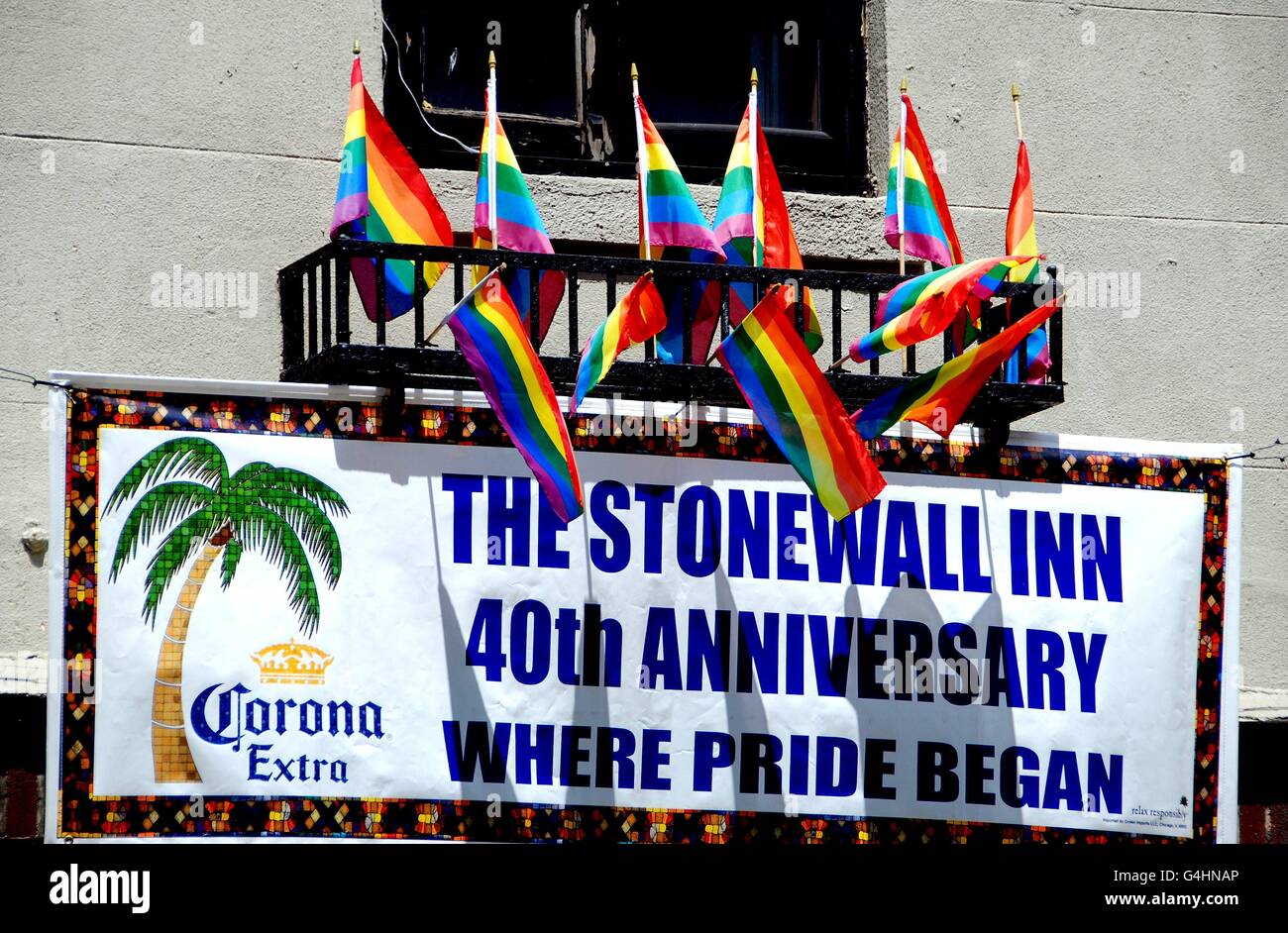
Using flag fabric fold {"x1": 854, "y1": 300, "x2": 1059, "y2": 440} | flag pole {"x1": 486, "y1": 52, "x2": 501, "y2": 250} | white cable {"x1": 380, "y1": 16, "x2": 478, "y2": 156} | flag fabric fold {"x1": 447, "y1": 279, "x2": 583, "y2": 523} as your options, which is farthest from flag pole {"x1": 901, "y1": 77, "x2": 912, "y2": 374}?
white cable {"x1": 380, "y1": 16, "x2": 478, "y2": 156}

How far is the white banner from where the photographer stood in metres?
8.04

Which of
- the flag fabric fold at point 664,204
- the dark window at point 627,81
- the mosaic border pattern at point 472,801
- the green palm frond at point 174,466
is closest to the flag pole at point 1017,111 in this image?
the dark window at point 627,81

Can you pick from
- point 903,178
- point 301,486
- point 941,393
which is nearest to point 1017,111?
point 903,178

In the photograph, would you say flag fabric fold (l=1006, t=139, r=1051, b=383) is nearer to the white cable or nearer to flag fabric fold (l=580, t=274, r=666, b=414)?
flag fabric fold (l=580, t=274, r=666, b=414)

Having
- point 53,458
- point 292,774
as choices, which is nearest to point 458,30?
Result: point 53,458

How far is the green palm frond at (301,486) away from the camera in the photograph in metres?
8.16

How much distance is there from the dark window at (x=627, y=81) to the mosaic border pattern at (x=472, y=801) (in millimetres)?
1818

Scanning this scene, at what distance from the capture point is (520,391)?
7.99 metres

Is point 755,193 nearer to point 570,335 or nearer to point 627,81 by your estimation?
point 570,335

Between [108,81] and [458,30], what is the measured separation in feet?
5.43

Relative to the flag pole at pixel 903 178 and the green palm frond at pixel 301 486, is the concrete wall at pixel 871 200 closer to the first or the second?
the flag pole at pixel 903 178

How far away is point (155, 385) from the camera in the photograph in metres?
8.09

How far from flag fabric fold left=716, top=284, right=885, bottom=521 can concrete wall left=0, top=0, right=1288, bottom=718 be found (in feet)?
5.12
